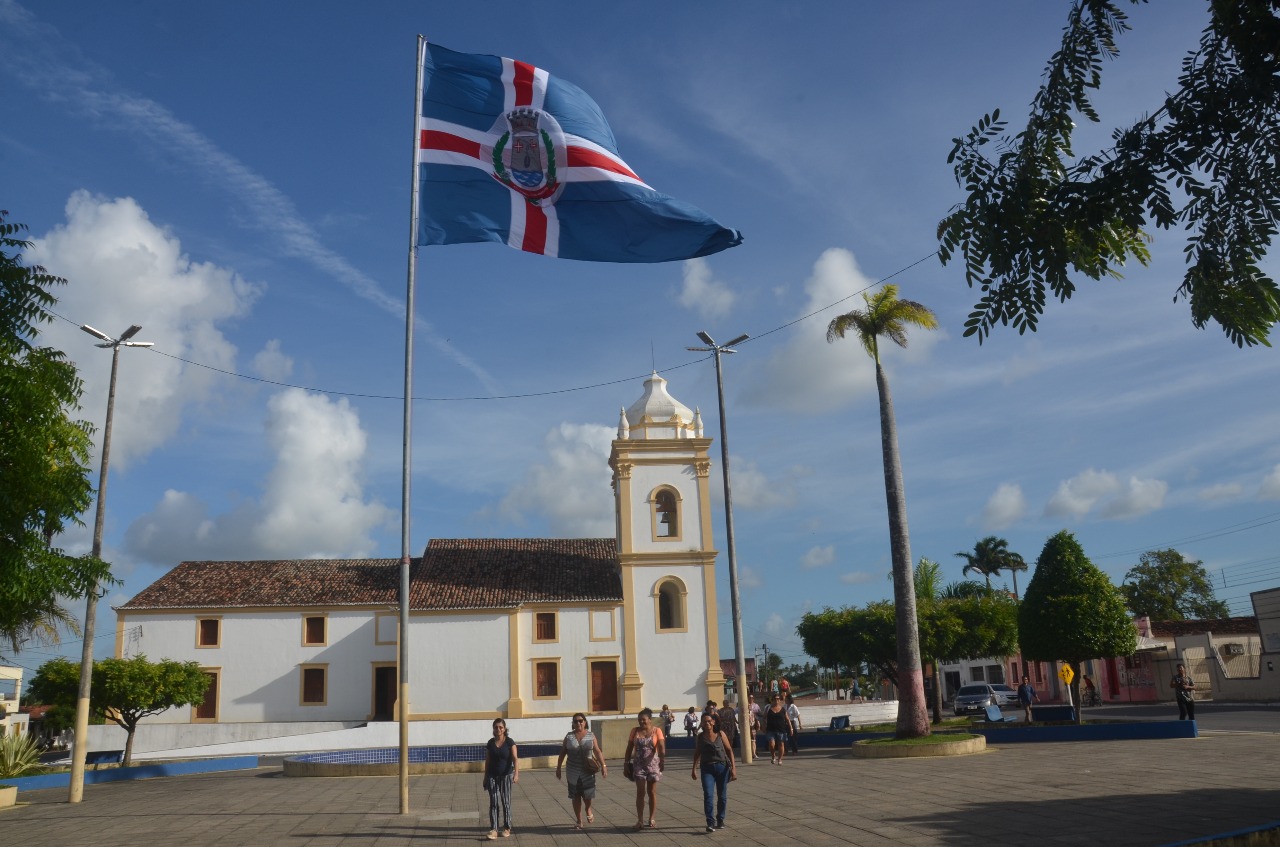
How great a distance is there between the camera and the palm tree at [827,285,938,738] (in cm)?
2262

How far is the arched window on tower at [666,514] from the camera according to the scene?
4228 centimetres

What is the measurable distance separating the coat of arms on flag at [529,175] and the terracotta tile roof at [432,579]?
96.4 ft

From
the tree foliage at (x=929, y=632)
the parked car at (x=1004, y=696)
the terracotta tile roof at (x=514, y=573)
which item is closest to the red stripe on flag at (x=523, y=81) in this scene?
the tree foliage at (x=929, y=632)

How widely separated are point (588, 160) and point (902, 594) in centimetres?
1398

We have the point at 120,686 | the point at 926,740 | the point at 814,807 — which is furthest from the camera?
the point at 120,686

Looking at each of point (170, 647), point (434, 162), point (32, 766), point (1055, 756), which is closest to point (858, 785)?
point (1055, 756)

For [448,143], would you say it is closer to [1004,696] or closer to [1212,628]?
[1004,696]

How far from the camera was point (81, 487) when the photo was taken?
1341 centimetres

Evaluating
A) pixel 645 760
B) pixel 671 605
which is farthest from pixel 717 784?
pixel 671 605

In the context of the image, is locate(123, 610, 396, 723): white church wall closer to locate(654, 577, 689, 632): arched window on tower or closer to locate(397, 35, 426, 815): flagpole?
locate(654, 577, 689, 632): arched window on tower

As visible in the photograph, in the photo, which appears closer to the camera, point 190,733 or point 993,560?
point 190,733

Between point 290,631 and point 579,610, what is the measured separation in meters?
11.7

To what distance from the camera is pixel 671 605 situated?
4247 cm

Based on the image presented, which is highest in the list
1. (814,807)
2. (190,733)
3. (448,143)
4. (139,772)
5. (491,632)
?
(448,143)
